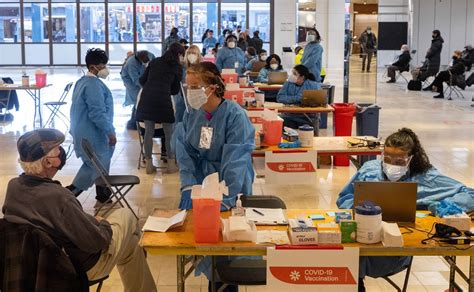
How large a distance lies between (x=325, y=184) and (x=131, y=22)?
20.5 m

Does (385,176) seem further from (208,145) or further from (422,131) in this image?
(422,131)

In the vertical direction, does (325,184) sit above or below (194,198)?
below

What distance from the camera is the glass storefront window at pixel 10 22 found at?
27.1m

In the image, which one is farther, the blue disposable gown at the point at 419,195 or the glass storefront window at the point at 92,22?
the glass storefront window at the point at 92,22

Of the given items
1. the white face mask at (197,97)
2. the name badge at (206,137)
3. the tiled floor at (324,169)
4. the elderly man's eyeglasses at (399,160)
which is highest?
the white face mask at (197,97)

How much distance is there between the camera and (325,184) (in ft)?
26.7

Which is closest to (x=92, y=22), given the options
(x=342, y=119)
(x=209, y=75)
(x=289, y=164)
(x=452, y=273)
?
(x=342, y=119)

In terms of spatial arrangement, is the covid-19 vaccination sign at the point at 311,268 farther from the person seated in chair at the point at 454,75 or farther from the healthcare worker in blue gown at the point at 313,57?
the person seated in chair at the point at 454,75

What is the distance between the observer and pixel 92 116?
669cm

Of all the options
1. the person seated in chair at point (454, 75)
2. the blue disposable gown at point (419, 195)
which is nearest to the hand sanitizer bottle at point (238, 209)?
the blue disposable gown at point (419, 195)

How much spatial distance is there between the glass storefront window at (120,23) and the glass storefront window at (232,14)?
11.3ft

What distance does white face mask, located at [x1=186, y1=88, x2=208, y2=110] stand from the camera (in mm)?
4430

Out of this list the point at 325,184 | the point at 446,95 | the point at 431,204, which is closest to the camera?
the point at 431,204

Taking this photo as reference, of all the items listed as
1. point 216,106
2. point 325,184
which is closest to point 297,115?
point 325,184
